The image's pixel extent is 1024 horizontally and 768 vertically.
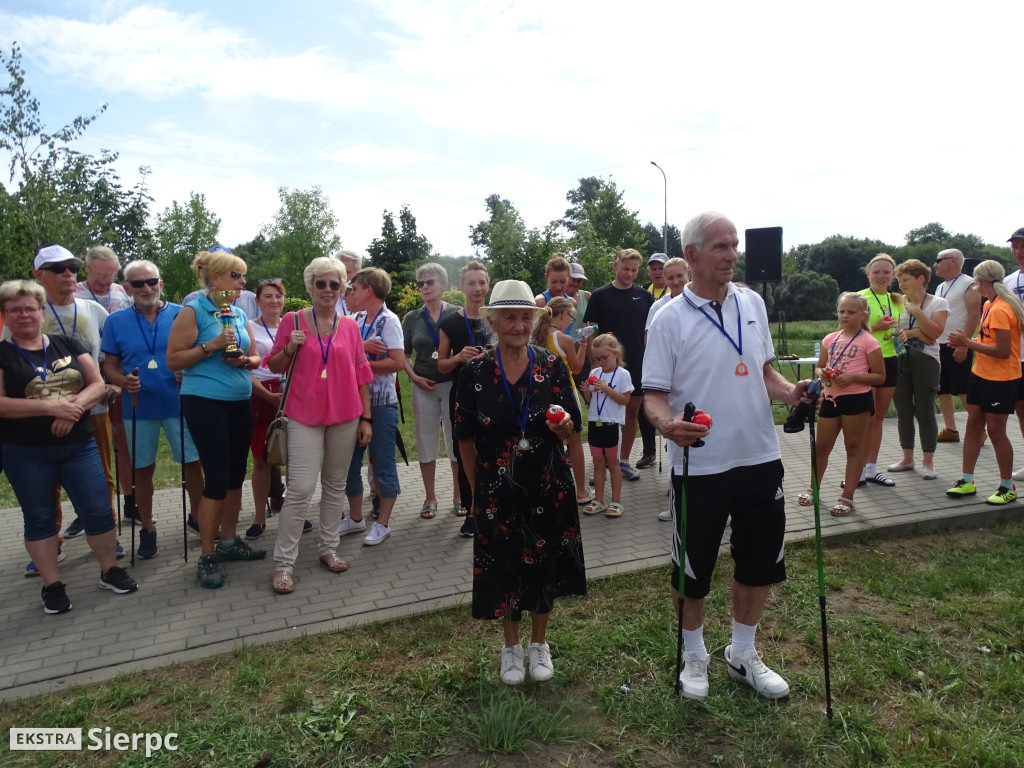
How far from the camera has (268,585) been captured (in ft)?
15.1

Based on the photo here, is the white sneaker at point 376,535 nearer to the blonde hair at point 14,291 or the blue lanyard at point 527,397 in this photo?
the blue lanyard at point 527,397

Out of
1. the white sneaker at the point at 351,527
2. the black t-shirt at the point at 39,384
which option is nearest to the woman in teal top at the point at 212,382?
the black t-shirt at the point at 39,384

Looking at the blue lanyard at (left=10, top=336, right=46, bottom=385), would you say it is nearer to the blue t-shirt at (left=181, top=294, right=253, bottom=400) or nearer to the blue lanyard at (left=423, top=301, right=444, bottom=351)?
the blue t-shirt at (left=181, top=294, right=253, bottom=400)

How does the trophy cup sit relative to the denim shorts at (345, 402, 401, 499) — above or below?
above

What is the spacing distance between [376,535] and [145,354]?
7.32ft

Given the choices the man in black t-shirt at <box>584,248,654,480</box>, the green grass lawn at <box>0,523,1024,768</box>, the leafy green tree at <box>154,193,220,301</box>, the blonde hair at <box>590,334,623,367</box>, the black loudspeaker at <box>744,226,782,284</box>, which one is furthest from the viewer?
the leafy green tree at <box>154,193,220,301</box>

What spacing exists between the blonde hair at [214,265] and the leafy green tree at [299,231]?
55087mm

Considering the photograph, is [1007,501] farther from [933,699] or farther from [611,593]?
[611,593]

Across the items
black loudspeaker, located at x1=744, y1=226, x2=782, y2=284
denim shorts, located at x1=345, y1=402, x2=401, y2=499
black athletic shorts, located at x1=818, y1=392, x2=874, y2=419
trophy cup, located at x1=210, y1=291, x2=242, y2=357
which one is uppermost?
black loudspeaker, located at x1=744, y1=226, x2=782, y2=284

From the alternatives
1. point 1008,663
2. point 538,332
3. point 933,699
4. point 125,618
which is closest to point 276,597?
point 125,618

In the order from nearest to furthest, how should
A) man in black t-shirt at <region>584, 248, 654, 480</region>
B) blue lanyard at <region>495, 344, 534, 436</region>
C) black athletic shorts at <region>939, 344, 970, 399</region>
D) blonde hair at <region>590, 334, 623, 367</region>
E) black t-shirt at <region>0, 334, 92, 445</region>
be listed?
blue lanyard at <region>495, 344, 534, 436</region> < black t-shirt at <region>0, 334, 92, 445</region> < blonde hair at <region>590, 334, 623, 367</region> < man in black t-shirt at <region>584, 248, 654, 480</region> < black athletic shorts at <region>939, 344, 970, 399</region>

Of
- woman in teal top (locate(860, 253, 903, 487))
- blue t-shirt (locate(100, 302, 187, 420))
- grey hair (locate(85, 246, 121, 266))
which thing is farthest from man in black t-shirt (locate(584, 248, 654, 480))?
grey hair (locate(85, 246, 121, 266))

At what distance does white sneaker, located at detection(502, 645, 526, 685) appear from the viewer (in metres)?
3.37

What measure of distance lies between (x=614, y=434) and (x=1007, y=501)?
137 inches
